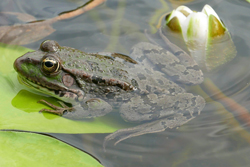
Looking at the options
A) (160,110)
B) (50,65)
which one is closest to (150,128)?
(160,110)

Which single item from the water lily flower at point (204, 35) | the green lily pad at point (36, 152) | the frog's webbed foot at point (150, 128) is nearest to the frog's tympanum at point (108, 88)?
the frog's webbed foot at point (150, 128)

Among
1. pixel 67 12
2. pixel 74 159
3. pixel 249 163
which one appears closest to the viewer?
pixel 74 159

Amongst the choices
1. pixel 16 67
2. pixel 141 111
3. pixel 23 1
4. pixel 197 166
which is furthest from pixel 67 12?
pixel 197 166

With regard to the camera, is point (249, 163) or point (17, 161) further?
point (249, 163)

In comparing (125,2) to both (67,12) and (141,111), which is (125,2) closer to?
(67,12)

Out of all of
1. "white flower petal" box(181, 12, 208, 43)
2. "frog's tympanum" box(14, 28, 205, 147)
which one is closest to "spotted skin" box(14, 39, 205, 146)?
"frog's tympanum" box(14, 28, 205, 147)

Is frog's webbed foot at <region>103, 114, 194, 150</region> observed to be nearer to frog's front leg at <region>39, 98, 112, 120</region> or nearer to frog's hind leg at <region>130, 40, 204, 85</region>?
frog's front leg at <region>39, 98, 112, 120</region>

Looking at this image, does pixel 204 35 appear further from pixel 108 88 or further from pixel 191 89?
pixel 108 88
